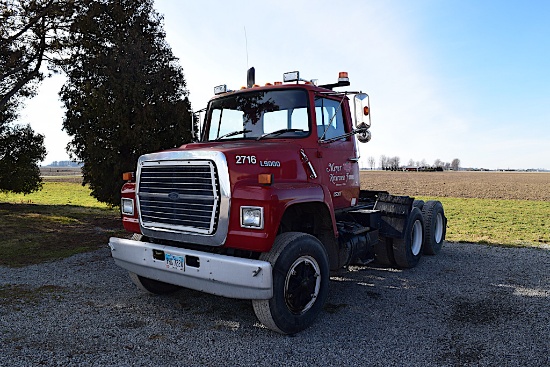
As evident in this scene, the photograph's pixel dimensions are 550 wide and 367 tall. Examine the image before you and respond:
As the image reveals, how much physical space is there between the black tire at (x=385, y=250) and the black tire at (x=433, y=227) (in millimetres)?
1444

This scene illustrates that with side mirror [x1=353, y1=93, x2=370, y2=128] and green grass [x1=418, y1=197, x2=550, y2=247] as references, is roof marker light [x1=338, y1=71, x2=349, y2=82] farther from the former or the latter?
green grass [x1=418, y1=197, x2=550, y2=247]

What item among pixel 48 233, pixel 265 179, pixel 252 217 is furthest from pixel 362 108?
pixel 48 233

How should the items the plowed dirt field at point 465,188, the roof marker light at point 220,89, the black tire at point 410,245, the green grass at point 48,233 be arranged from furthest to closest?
the plowed dirt field at point 465,188
the green grass at point 48,233
the black tire at point 410,245
the roof marker light at point 220,89

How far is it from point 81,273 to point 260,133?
13.5 feet

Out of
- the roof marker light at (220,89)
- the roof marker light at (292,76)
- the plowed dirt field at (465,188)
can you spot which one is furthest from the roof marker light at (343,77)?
the plowed dirt field at (465,188)

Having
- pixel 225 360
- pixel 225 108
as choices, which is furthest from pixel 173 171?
pixel 225 360

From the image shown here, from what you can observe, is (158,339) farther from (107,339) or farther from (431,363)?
(431,363)

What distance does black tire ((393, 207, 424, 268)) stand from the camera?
6.87 metres

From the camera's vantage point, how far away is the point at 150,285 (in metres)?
5.41

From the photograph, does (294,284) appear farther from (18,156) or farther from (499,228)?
(18,156)

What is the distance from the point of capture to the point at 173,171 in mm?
4461

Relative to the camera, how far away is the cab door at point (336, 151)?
17.3 ft

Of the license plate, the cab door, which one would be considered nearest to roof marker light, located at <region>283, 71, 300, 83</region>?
the cab door

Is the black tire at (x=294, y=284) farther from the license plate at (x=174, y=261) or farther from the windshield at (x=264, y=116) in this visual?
the windshield at (x=264, y=116)
